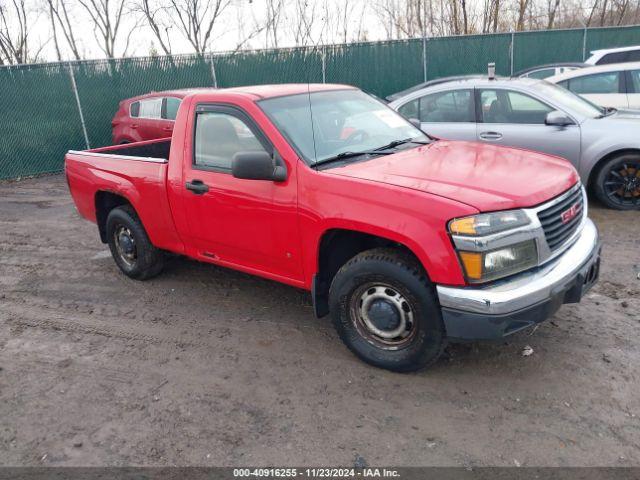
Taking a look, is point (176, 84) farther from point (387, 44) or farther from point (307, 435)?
point (307, 435)

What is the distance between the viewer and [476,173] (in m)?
3.48

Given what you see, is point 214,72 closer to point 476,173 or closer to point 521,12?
point 476,173

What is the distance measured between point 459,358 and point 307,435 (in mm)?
1257

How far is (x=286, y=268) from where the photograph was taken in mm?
3980

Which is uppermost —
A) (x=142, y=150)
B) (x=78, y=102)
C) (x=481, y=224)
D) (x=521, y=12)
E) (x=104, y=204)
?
(x=521, y=12)

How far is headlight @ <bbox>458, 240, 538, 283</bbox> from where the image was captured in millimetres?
3023

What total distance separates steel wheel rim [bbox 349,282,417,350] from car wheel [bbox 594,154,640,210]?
4455 millimetres

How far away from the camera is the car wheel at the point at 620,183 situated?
21.2 ft

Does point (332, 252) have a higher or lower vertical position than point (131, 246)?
higher

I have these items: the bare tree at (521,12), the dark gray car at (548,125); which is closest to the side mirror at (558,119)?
the dark gray car at (548,125)

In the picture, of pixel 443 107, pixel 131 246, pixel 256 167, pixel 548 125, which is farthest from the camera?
pixel 443 107

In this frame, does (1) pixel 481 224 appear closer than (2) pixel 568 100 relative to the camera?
Yes

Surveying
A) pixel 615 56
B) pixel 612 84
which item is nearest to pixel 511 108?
pixel 612 84

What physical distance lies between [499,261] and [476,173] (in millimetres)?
684
